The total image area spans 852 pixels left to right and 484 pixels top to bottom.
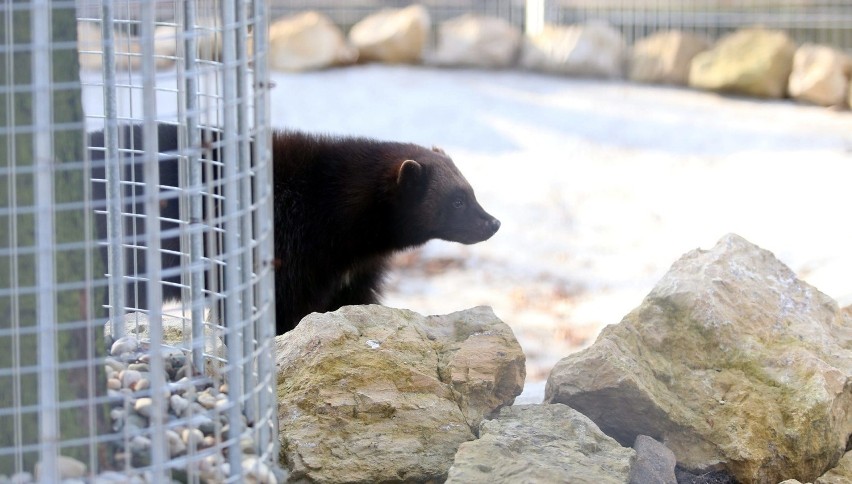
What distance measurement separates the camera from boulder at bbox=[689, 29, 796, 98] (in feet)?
45.3

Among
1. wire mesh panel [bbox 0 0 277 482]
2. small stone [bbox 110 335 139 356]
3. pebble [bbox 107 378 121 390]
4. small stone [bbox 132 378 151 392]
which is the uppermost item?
wire mesh panel [bbox 0 0 277 482]

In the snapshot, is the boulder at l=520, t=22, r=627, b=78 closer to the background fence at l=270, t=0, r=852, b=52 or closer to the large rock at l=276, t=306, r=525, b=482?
the background fence at l=270, t=0, r=852, b=52

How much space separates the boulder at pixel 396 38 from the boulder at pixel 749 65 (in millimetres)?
3808

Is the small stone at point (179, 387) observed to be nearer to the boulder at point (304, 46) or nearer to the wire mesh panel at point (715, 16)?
the boulder at point (304, 46)

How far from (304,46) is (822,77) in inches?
264

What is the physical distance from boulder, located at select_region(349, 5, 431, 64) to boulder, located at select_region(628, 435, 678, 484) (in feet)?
40.2

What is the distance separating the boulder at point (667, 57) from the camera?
14648mm

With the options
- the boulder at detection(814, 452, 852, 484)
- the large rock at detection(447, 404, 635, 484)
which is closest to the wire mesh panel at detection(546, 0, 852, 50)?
the boulder at detection(814, 452, 852, 484)

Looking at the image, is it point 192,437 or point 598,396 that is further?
point 598,396

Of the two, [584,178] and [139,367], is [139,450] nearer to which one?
[139,367]

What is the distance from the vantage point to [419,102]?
13.4m

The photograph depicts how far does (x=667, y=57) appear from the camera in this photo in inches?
577

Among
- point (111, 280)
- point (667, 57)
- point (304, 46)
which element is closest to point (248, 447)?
point (111, 280)

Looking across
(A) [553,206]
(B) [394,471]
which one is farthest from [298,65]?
(B) [394,471]
